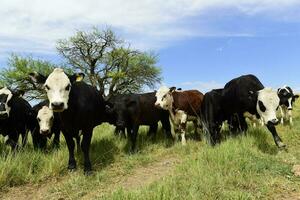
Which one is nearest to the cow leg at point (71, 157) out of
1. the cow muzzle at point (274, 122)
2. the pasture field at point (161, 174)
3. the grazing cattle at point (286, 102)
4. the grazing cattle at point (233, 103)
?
the pasture field at point (161, 174)

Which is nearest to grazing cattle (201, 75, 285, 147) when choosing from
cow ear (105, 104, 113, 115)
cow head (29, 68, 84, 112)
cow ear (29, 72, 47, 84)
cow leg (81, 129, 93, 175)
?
cow ear (105, 104, 113, 115)

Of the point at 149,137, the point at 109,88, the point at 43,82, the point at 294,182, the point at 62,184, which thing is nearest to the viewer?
the point at 294,182

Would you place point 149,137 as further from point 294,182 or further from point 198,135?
point 294,182

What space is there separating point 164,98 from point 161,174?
14.7 feet

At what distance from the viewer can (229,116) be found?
1223 centimetres

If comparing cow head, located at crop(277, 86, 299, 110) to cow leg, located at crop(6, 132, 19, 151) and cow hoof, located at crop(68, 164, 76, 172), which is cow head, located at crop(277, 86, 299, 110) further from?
cow leg, located at crop(6, 132, 19, 151)

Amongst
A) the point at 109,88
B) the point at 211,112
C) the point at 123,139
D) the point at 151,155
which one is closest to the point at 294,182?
the point at 151,155

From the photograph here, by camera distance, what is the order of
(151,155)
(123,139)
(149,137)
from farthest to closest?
(149,137)
(123,139)
(151,155)

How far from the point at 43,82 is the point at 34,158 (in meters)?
1.69

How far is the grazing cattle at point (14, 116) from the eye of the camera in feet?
33.6

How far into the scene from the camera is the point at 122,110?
11039mm

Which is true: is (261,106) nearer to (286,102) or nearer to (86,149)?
(86,149)

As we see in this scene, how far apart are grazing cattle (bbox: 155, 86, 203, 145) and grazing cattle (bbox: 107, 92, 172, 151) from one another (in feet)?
1.22

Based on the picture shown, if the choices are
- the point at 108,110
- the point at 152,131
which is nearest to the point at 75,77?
the point at 108,110
